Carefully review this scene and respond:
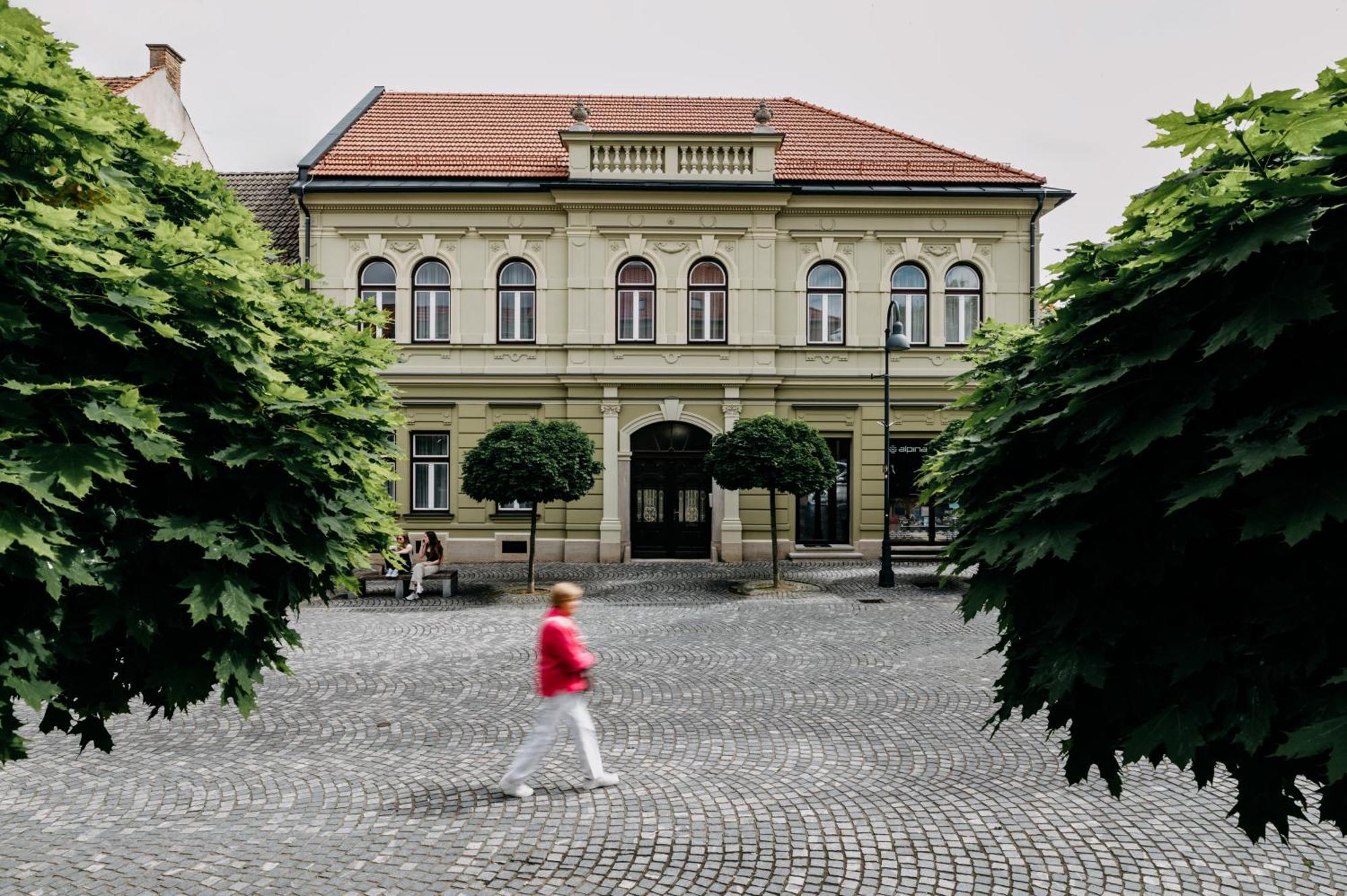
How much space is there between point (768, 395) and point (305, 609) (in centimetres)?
1168

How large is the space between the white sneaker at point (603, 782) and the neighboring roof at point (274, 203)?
1827 cm

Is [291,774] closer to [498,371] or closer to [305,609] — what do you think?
[305,609]

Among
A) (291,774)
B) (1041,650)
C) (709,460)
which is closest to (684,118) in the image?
(709,460)

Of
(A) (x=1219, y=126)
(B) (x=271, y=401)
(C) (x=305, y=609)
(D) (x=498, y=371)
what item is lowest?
(C) (x=305, y=609)

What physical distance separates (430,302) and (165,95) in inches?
351

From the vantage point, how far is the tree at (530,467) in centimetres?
1509

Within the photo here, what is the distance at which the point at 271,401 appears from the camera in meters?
4.03

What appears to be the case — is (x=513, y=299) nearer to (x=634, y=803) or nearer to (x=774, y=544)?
(x=774, y=544)

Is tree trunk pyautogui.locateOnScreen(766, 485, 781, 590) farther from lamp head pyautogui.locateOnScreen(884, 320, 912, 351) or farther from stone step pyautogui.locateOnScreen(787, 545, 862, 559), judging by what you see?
lamp head pyautogui.locateOnScreen(884, 320, 912, 351)

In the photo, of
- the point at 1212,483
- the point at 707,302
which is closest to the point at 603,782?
the point at 1212,483

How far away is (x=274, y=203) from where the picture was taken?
74.0 feet

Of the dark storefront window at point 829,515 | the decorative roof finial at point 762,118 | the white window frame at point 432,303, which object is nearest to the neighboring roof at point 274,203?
the white window frame at point 432,303

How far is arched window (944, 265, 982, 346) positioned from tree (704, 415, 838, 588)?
6332 mm

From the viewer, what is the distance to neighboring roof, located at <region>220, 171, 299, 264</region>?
20.9m
